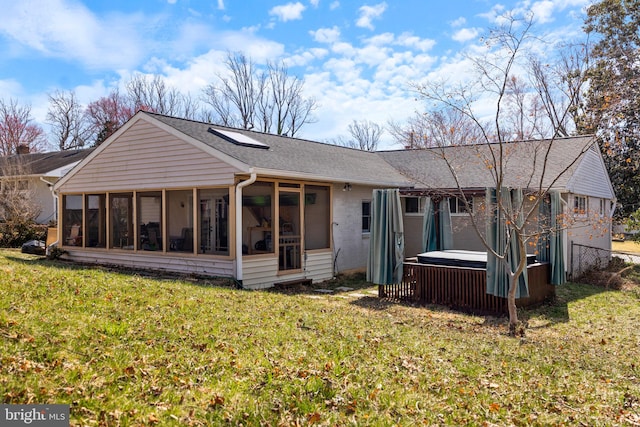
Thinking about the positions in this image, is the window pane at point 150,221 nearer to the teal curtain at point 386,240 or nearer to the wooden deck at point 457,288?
the teal curtain at point 386,240

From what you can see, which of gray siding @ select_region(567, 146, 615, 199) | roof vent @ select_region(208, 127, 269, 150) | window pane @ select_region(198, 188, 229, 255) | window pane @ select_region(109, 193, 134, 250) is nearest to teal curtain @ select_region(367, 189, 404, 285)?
window pane @ select_region(198, 188, 229, 255)

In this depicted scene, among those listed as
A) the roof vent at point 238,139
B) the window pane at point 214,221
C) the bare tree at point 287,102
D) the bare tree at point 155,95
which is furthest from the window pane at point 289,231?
the bare tree at point 155,95

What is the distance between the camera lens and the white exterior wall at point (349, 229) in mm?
12711

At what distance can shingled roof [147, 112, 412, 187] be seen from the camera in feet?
34.8

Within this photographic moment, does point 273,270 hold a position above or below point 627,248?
above

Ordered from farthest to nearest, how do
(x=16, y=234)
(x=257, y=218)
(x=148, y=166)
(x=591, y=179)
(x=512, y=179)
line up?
1. (x=16, y=234)
2. (x=591, y=179)
3. (x=512, y=179)
4. (x=148, y=166)
5. (x=257, y=218)

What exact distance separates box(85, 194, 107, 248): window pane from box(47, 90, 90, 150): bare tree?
89.7 ft

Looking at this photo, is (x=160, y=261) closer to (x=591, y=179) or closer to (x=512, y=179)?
(x=512, y=179)

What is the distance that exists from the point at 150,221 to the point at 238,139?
10.5 feet

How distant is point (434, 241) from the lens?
12156mm

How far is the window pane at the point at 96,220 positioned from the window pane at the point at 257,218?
17.4 feet

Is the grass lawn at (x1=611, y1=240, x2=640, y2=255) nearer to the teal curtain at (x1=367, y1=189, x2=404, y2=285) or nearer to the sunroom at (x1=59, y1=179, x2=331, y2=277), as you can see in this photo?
the teal curtain at (x1=367, y1=189, x2=404, y2=285)

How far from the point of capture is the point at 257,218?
35.1 feet

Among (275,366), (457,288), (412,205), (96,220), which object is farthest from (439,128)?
(96,220)
